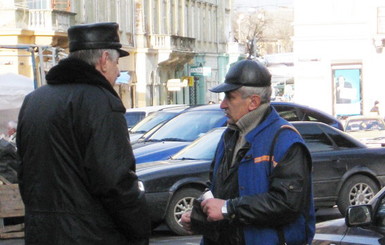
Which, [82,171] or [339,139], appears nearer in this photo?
[82,171]

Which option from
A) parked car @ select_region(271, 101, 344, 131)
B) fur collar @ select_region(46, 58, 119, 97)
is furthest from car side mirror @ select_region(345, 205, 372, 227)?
parked car @ select_region(271, 101, 344, 131)

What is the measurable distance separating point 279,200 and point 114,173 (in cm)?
83

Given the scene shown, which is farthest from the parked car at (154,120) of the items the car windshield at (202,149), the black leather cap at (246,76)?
the black leather cap at (246,76)

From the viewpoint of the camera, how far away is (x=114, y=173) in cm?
446

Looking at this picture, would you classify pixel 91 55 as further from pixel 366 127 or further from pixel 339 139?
pixel 366 127

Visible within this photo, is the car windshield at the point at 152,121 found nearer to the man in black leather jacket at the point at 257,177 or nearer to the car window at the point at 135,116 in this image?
the car window at the point at 135,116

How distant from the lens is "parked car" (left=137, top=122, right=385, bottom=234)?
527 inches

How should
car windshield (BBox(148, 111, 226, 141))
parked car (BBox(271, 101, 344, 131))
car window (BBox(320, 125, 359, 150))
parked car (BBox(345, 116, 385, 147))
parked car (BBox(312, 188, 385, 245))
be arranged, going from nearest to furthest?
1. parked car (BBox(312, 188, 385, 245))
2. car window (BBox(320, 125, 359, 150))
3. car windshield (BBox(148, 111, 226, 141))
4. parked car (BBox(271, 101, 344, 131))
5. parked car (BBox(345, 116, 385, 147))

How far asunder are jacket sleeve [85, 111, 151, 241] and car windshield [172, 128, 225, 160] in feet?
31.7

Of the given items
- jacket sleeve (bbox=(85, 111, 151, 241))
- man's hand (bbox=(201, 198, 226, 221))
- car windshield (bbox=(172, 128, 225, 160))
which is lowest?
car windshield (bbox=(172, 128, 225, 160))

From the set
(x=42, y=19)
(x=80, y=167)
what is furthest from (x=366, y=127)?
(x=80, y=167)

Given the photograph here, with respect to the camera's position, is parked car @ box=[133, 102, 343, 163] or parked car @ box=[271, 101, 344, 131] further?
parked car @ box=[271, 101, 344, 131]

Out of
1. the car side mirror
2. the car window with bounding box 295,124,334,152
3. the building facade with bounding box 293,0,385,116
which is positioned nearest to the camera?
the car side mirror

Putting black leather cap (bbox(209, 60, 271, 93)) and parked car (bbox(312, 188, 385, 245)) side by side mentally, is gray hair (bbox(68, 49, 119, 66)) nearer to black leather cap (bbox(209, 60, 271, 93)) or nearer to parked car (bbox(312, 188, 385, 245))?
black leather cap (bbox(209, 60, 271, 93))
